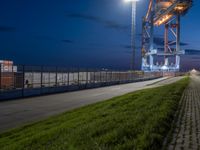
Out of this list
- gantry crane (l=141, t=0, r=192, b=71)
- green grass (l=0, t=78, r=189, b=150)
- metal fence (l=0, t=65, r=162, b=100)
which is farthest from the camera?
gantry crane (l=141, t=0, r=192, b=71)

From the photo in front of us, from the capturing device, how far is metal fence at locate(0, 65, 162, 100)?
2020 centimetres

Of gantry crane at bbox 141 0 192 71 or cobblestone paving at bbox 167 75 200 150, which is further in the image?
gantry crane at bbox 141 0 192 71

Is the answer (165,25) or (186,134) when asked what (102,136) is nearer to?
(186,134)

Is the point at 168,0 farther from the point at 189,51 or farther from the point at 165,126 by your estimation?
the point at 165,126

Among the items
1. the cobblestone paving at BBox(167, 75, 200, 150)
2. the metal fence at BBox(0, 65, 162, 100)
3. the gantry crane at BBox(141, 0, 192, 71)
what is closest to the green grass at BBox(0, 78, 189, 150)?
the cobblestone paving at BBox(167, 75, 200, 150)

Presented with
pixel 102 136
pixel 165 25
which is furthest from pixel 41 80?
pixel 165 25

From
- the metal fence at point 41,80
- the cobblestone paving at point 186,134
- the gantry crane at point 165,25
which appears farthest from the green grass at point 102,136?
the gantry crane at point 165,25

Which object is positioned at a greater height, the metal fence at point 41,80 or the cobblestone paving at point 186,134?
the metal fence at point 41,80

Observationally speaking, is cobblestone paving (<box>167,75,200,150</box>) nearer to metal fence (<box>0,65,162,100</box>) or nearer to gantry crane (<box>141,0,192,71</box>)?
metal fence (<box>0,65,162,100</box>)

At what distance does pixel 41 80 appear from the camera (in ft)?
78.6

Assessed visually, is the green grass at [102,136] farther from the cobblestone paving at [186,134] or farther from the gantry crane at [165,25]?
the gantry crane at [165,25]

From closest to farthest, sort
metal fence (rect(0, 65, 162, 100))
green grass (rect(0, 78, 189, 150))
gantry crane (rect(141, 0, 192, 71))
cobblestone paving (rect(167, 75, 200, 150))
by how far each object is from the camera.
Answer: green grass (rect(0, 78, 189, 150)), cobblestone paving (rect(167, 75, 200, 150)), metal fence (rect(0, 65, 162, 100)), gantry crane (rect(141, 0, 192, 71))

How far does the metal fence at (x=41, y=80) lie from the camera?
20.2 m

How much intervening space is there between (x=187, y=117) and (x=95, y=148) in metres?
5.55
